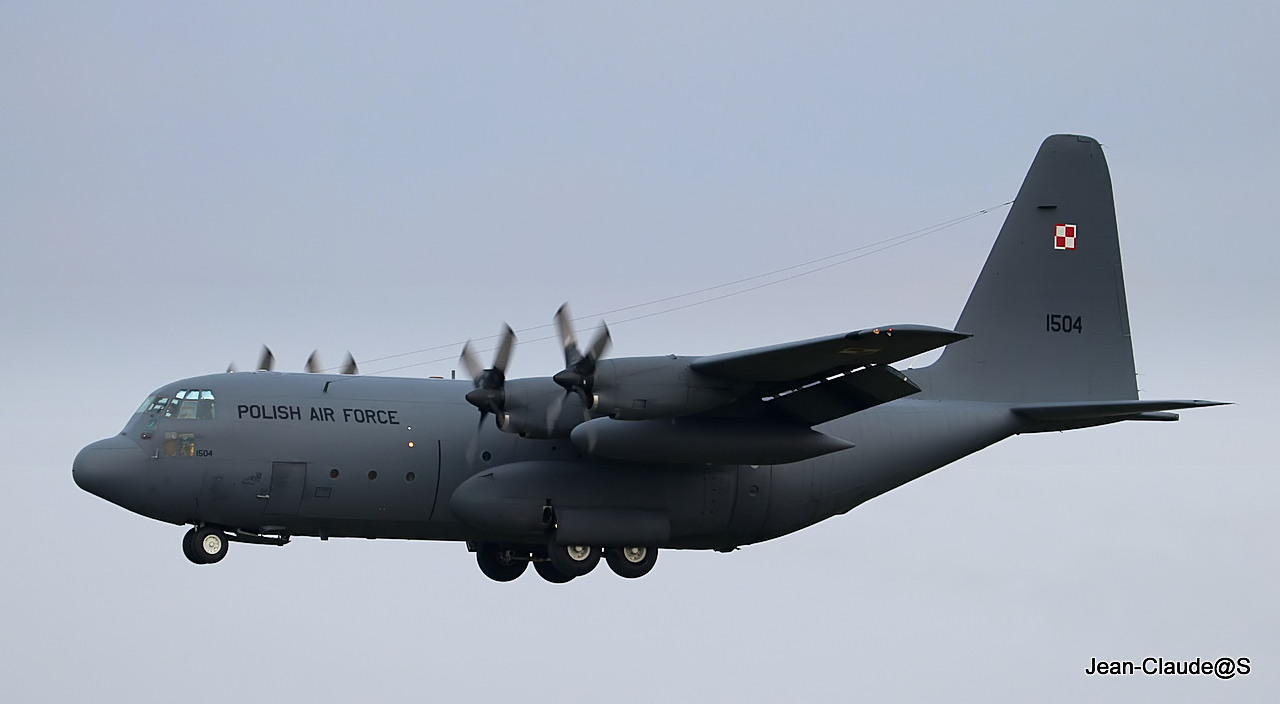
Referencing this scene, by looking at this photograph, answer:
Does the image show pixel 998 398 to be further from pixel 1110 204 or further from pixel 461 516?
pixel 461 516

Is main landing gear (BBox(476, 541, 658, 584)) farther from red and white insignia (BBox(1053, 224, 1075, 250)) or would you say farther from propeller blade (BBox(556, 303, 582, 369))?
red and white insignia (BBox(1053, 224, 1075, 250))

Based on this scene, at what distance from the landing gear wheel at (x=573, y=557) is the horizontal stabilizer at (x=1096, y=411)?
6.43 m

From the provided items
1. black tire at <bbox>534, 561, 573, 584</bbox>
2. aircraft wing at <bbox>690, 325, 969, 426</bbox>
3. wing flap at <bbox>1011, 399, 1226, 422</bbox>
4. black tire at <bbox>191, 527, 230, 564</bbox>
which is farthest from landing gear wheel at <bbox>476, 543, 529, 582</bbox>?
wing flap at <bbox>1011, 399, 1226, 422</bbox>

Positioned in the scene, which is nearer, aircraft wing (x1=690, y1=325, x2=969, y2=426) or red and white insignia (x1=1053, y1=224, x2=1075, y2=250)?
aircraft wing (x1=690, y1=325, x2=969, y2=426)

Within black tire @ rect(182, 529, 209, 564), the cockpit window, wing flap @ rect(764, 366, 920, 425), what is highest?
wing flap @ rect(764, 366, 920, 425)

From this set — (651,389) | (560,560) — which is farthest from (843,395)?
(560,560)

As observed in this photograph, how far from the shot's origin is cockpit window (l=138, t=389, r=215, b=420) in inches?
755

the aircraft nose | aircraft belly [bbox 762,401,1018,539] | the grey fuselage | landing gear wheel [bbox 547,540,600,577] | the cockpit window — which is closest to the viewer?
the aircraft nose

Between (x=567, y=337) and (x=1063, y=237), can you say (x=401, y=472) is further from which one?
(x=1063, y=237)

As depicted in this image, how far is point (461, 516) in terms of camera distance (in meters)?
19.6

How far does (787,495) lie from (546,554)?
138 inches

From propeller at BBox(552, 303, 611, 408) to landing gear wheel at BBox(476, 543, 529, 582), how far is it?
4.00 m

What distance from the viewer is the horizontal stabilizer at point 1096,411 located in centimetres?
2062

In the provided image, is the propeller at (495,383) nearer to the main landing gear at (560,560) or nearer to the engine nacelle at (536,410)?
the engine nacelle at (536,410)
